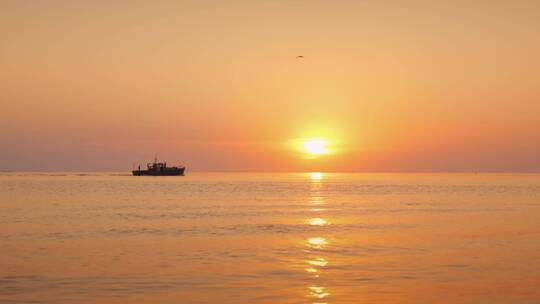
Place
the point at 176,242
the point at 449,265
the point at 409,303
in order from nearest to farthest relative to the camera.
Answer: the point at 409,303
the point at 449,265
the point at 176,242

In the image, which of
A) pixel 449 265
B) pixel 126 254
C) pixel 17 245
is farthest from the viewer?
pixel 17 245

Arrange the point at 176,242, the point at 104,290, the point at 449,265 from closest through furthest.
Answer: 1. the point at 104,290
2. the point at 449,265
3. the point at 176,242

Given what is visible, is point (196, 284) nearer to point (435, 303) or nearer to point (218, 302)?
point (218, 302)

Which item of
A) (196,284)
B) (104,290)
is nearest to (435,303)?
(196,284)

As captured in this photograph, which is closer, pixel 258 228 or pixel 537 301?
pixel 537 301

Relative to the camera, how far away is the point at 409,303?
74.9 ft

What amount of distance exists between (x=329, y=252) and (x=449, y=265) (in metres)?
7.11

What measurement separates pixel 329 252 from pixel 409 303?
13.6 metres

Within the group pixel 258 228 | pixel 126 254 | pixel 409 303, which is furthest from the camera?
pixel 258 228

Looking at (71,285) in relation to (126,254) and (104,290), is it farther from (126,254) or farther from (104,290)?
(126,254)

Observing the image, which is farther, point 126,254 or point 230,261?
point 126,254

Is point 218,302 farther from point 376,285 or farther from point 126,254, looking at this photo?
point 126,254

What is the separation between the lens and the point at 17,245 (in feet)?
124

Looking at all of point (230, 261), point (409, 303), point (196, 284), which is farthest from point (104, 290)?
point (409, 303)
